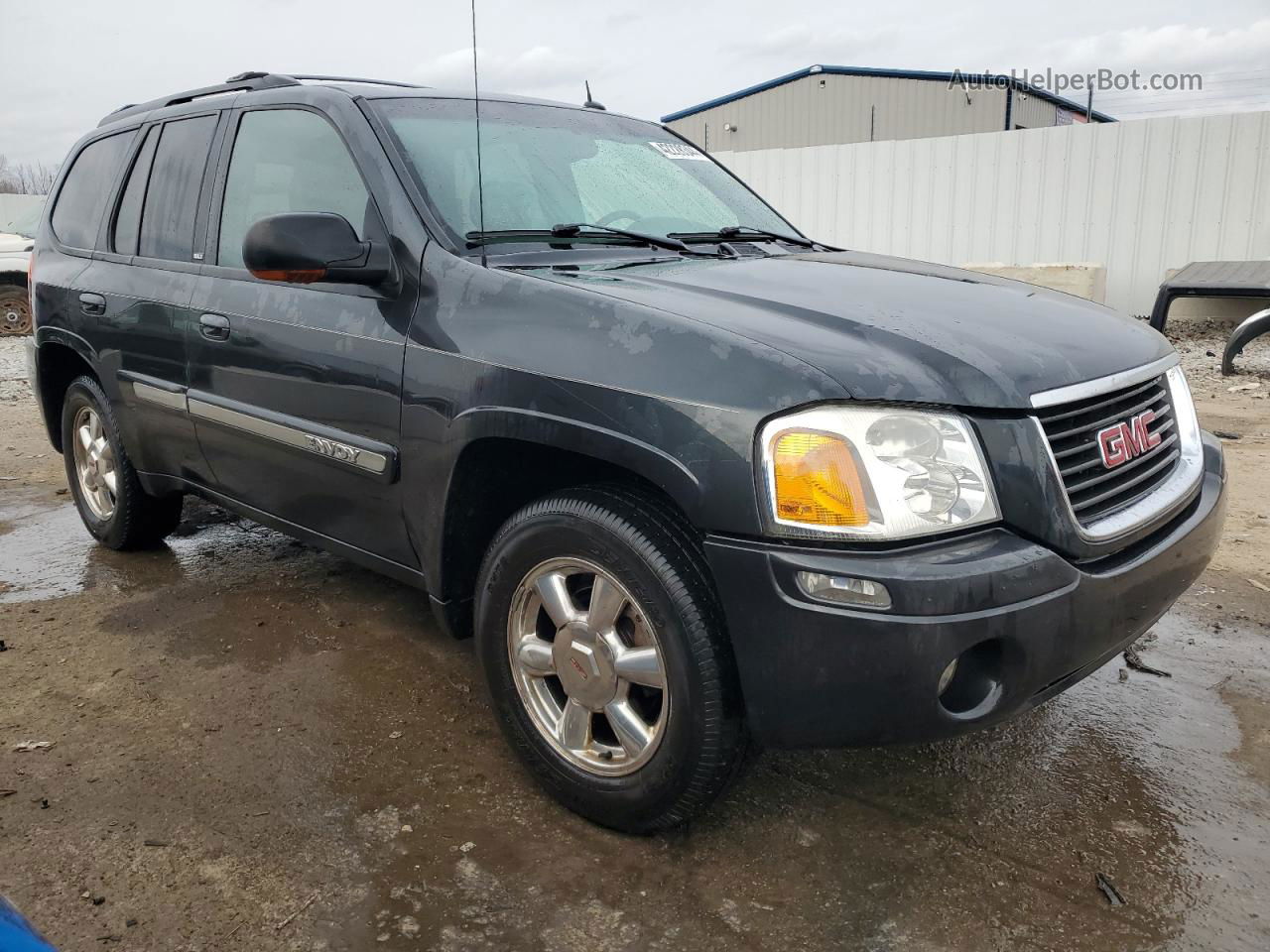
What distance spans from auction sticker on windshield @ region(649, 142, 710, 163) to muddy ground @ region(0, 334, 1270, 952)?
6.11ft

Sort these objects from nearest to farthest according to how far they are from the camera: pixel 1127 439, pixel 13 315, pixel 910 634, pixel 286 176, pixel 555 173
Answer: pixel 910 634 < pixel 1127 439 < pixel 555 173 < pixel 286 176 < pixel 13 315

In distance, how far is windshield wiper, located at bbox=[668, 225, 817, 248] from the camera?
3182 millimetres

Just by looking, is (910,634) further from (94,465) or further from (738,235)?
(94,465)

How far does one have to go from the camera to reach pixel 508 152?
10.2ft

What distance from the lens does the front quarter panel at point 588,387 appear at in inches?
78.6

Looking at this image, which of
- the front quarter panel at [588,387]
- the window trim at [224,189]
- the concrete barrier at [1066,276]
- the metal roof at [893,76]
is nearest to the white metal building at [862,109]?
the metal roof at [893,76]

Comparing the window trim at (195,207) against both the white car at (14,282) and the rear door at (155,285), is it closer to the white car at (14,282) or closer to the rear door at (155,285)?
the rear door at (155,285)

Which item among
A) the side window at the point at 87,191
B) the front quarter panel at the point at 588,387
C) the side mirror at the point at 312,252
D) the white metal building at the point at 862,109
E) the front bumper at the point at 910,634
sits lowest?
the front bumper at the point at 910,634

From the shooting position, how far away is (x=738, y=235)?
3.30 metres

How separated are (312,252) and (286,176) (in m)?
0.78

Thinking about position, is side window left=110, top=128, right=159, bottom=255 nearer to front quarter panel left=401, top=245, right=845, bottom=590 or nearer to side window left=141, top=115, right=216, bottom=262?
side window left=141, top=115, right=216, bottom=262

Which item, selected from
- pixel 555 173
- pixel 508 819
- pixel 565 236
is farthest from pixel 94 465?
pixel 508 819

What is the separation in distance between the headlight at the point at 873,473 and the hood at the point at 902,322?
2.3 inches

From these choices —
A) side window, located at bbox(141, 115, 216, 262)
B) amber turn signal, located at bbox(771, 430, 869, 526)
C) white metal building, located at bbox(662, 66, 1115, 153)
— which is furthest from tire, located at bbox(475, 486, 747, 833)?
white metal building, located at bbox(662, 66, 1115, 153)
